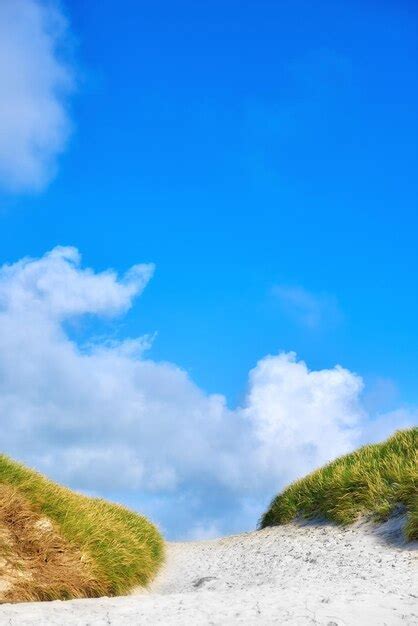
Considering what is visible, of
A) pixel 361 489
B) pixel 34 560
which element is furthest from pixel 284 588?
pixel 361 489

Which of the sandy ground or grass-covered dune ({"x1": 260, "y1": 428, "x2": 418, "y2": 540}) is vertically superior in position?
grass-covered dune ({"x1": 260, "y1": 428, "x2": 418, "y2": 540})

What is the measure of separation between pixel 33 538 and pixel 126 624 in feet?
12.0

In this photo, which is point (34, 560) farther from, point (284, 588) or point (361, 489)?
point (361, 489)

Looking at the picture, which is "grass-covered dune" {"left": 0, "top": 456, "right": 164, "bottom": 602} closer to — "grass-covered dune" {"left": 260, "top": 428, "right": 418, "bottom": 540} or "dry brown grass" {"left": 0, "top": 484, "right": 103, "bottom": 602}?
"dry brown grass" {"left": 0, "top": 484, "right": 103, "bottom": 602}

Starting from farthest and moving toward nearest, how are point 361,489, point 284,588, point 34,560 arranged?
1. point 361,489
2. point 34,560
3. point 284,588

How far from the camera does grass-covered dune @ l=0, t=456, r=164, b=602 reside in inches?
373

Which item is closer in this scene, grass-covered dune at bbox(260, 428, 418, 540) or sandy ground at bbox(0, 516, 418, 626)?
sandy ground at bbox(0, 516, 418, 626)

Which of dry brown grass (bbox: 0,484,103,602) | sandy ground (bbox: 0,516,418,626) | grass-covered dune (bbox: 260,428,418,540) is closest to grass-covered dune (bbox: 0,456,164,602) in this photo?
dry brown grass (bbox: 0,484,103,602)

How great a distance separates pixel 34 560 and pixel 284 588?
3923mm

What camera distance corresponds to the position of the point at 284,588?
8.47 m

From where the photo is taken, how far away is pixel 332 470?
53.3 feet

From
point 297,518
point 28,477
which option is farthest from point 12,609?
point 297,518

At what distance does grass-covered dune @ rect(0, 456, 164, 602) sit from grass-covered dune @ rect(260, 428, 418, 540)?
427 centimetres

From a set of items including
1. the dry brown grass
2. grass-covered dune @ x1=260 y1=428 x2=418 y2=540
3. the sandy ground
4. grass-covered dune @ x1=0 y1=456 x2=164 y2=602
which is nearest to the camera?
the sandy ground
